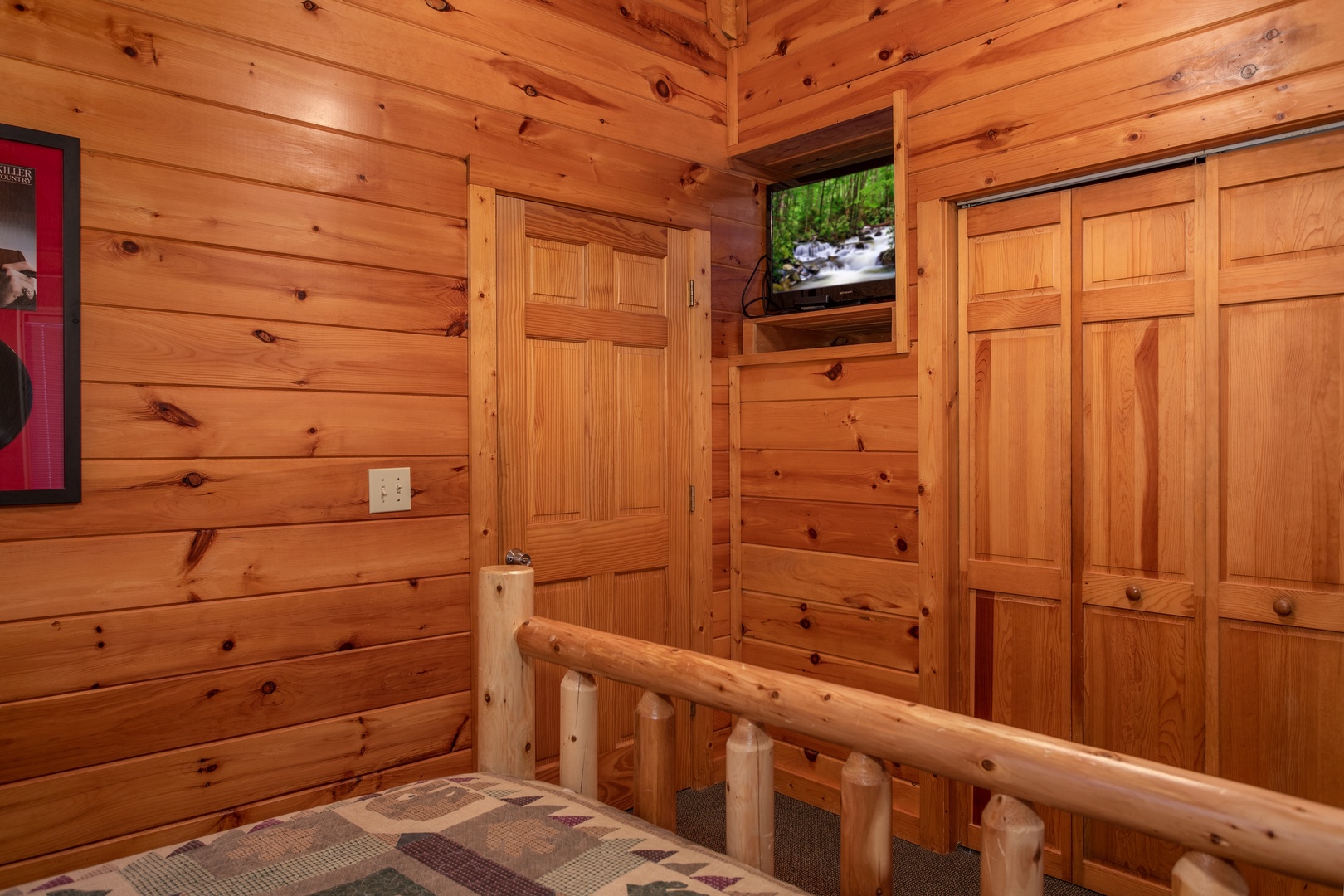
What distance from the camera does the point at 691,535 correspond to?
3.04 metres

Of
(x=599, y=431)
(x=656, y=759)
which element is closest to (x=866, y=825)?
(x=656, y=759)

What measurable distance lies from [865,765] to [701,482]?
1852 millimetres

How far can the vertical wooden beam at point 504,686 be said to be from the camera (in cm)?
172

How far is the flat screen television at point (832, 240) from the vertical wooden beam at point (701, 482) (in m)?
0.31

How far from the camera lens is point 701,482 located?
3057mm

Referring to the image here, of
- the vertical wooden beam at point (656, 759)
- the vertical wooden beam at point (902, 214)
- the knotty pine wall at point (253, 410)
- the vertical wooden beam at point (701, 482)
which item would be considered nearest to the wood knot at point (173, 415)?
the knotty pine wall at point (253, 410)

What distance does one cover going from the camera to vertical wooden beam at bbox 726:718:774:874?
1366 millimetres

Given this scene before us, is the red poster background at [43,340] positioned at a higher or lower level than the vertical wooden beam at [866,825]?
higher

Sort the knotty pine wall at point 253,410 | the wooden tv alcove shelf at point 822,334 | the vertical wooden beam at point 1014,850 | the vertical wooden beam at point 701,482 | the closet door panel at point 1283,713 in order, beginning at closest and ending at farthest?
the vertical wooden beam at point 1014,850, the knotty pine wall at point 253,410, the closet door panel at point 1283,713, the wooden tv alcove shelf at point 822,334, the vertical wooden beam at point 701,482

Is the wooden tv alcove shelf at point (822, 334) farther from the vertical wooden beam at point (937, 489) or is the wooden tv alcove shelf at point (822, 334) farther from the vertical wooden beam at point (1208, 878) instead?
the vertical wooden beam at point (1208, 878)

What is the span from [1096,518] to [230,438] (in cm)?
219

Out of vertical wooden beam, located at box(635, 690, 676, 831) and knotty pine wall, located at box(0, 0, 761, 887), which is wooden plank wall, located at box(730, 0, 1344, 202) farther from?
vertical wooden beam, located at box(635, 690, 676, 831)

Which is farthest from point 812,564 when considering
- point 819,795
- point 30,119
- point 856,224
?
point 30,119

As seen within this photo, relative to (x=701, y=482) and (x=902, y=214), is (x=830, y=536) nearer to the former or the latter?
(x=701, y=482)
